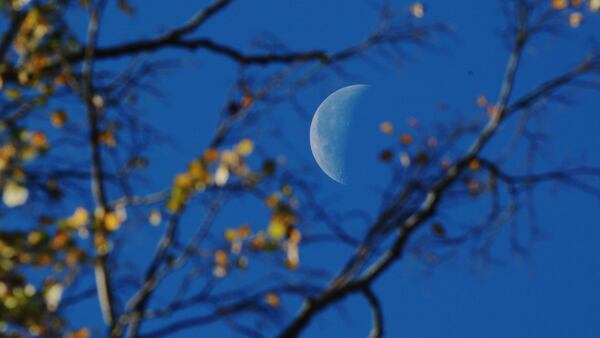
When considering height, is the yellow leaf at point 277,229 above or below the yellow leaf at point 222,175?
below

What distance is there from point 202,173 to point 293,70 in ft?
4.96

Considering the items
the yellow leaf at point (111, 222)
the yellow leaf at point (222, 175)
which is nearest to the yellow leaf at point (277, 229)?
the yellow leaf at point (222, 175)

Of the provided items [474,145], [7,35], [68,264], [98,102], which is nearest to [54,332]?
[68,264]

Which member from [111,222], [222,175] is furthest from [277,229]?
[111,222]

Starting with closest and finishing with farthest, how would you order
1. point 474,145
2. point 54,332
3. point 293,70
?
1. point 54,332
2. point 474,145
3. point 293,70

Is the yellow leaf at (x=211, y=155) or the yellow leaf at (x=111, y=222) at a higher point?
the yellow leaf at (x=211, y=155)

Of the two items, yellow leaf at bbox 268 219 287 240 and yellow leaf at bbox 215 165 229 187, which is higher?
yellow leaf at bbox 215 165 229 187

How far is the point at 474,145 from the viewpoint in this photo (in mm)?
6223

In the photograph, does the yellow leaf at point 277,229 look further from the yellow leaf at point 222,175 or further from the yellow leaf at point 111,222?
the yellow leaf at point 111,222

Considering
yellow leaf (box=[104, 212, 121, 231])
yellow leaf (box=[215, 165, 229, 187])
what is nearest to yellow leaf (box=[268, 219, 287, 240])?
yellow leaf (box=[215, 165, 229, 187])

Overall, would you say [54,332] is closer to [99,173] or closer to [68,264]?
[68,264]

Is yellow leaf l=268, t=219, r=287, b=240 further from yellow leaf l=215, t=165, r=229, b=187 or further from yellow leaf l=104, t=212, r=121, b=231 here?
yellow leaf l=104, t=212, r=121, b=231

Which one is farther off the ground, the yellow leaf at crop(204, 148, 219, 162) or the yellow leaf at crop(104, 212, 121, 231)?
the yellow leaf at crop(204, 148, 219, 162)

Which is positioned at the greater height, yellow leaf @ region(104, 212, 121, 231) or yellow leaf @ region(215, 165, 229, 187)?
yellow leaf @ region(215, 165, 229, 187)
